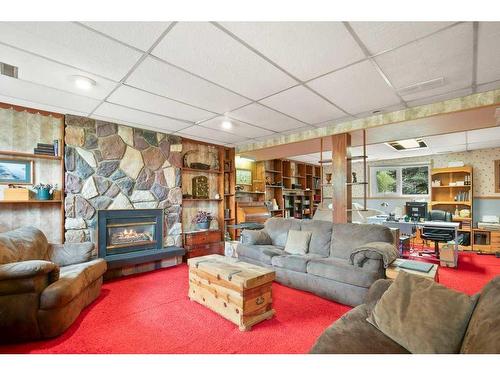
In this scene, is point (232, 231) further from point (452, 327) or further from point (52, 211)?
point (452, 327)

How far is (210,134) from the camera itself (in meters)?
4.56

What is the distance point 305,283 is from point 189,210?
2945 mm

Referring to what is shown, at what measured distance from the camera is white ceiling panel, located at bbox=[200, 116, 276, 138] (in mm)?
3773

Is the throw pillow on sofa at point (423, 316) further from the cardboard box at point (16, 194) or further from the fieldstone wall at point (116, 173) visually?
the cardboard box at point (16, 194)

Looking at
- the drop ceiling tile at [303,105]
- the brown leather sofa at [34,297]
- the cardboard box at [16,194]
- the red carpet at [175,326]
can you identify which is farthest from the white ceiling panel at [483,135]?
the cardboard box at [16,194]

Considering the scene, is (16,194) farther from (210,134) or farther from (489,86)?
(489,86)

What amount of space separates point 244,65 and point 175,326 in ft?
8.14

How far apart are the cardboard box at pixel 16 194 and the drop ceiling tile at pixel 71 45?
2.03 metres

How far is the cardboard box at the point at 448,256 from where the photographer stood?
166 inches

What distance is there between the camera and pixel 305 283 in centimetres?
304

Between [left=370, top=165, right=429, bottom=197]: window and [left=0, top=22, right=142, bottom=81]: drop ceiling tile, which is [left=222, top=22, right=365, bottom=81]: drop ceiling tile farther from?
[left=370, top=165, right=429, bottom=197]: window

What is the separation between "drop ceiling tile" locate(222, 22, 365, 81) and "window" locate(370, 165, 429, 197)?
6.38m
